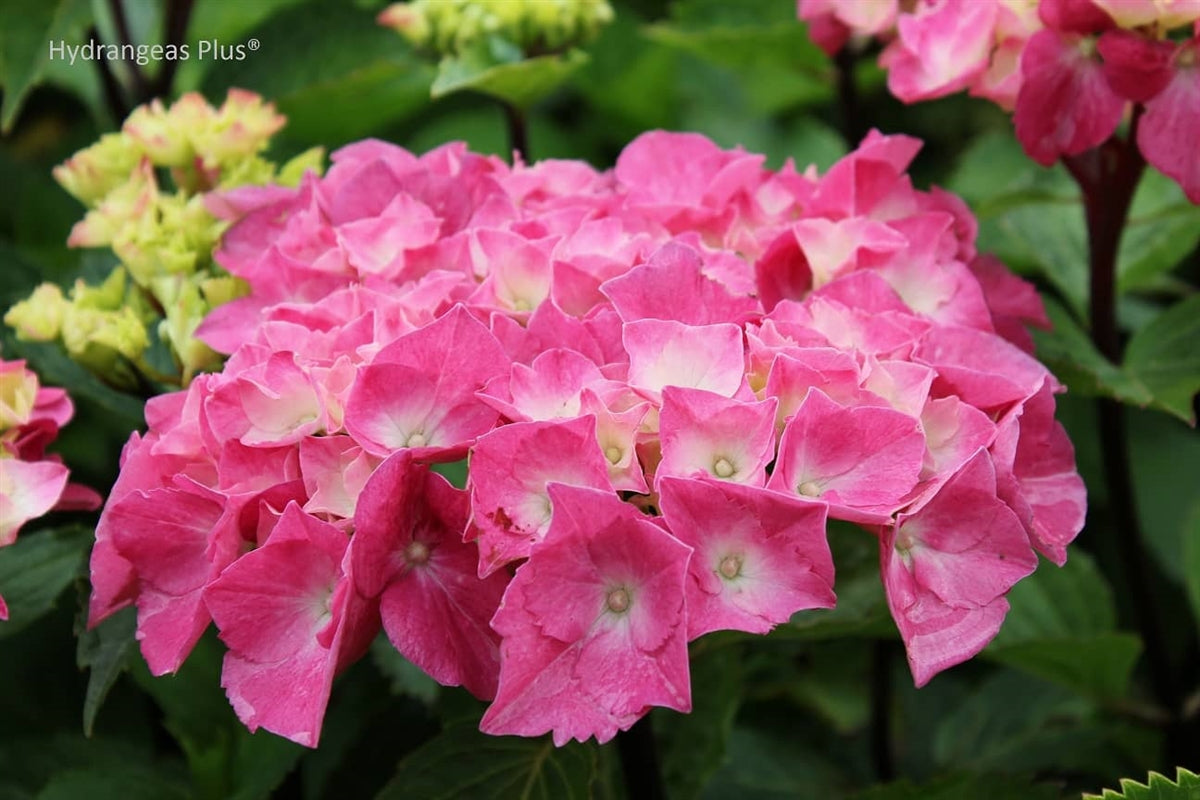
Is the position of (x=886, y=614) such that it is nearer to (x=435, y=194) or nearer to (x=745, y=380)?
(x=745, y=380)

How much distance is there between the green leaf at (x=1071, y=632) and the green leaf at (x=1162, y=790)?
0.83ft

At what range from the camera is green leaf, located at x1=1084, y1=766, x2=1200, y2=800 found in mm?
601

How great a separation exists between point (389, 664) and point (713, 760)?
0.23 meters

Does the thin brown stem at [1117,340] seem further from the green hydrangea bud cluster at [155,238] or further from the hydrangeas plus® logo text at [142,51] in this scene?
the hydrangeas plus® logo text at [142,51]

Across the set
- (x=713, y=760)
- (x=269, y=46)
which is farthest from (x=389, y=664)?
(x=269, y=46)

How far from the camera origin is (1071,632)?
1040mm

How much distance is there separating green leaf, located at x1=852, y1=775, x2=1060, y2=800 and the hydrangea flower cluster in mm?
524

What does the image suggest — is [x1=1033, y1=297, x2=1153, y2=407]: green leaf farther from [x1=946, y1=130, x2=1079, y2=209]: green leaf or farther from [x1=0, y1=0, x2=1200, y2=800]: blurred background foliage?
[x1=946, y1=130, x2=1079, y2=209]: green leaf

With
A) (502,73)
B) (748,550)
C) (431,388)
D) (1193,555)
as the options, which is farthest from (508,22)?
→ (1193,555)

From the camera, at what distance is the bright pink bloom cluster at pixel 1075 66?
2.23 feet

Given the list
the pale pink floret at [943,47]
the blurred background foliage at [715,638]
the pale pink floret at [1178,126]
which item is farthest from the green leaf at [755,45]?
the pale pink floret at [1178,126]

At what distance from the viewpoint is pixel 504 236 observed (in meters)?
0.68

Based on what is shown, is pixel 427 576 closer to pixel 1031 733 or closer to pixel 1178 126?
pixel 1178 126

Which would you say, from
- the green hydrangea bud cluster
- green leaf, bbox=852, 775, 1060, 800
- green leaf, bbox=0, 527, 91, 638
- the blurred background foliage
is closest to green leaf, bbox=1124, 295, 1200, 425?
the blurred background foliage
